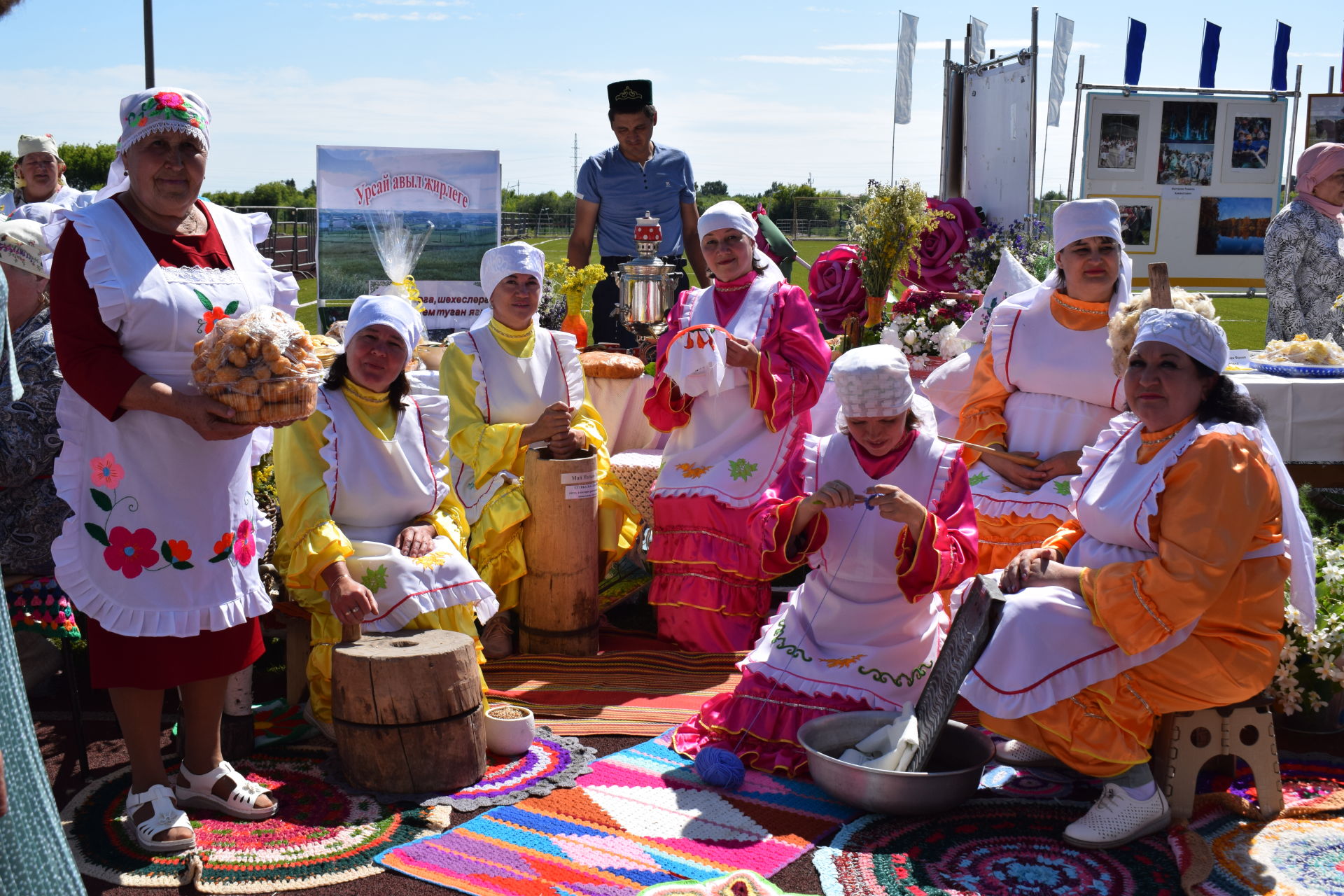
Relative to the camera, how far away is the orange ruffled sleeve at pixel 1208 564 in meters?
3.51

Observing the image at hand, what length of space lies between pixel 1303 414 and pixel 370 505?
4716 millimetres

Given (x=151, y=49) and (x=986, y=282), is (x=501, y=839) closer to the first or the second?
(x=986, y=282)

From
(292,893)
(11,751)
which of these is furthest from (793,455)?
(11,751)

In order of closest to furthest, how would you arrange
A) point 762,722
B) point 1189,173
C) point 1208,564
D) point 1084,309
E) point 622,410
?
point 1208,564
point 762,722
point 1084,309
point 622,410
point 1189,173

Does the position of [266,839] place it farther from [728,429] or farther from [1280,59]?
[1280,59]

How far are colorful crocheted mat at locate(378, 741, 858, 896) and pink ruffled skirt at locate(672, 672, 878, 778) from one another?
3.0 inches

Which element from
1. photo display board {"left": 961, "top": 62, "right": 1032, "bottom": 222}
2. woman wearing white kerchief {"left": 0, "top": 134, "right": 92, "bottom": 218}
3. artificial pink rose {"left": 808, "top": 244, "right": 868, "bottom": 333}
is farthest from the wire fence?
artificial pink rose {"left": 808, "top": 244, "right": 868, "bottom": 333}

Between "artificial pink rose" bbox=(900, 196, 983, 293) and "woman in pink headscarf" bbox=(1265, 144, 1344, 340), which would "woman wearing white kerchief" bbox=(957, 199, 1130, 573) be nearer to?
"artificial pink rose" bbox=(900, 196, 983, 293)

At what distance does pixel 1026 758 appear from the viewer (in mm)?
4297

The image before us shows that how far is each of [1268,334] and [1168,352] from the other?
5199 millimetres

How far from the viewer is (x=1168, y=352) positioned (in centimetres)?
369

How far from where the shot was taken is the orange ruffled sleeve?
351 cm

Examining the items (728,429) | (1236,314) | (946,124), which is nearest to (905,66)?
(946,124)


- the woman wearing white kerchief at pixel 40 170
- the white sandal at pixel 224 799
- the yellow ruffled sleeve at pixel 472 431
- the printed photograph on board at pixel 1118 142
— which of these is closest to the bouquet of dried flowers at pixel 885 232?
the yellow ruffled sleeve at pixel 472 431
